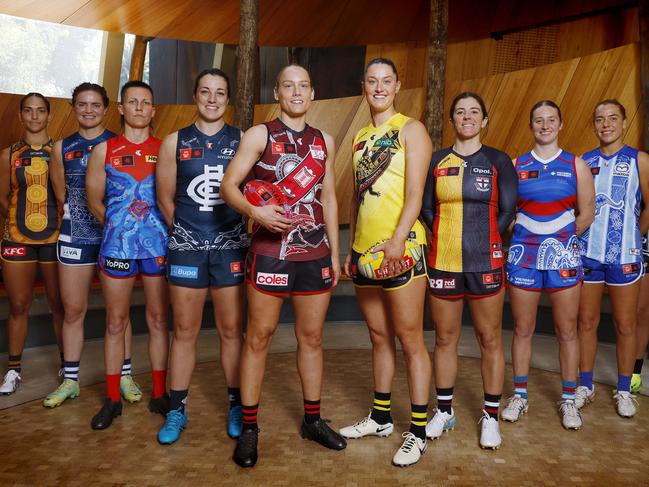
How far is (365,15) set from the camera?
6.92m

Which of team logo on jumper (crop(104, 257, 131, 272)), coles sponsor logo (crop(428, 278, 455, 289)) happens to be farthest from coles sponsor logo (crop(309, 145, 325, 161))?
Result: team logo on jumper (crop(104, 257, 131, 272))

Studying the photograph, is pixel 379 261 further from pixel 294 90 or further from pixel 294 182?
pixel 294 90

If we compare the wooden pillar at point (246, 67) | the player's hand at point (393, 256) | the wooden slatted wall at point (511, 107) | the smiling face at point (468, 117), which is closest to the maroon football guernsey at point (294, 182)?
the player's hand at point (393, 256)

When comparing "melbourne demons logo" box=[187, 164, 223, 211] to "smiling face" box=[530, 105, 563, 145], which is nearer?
"melbourne demons logo" box=[187, 164, 223, 211]

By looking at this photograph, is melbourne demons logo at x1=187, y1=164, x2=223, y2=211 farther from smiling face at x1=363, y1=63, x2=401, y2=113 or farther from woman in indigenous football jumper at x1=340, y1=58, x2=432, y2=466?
smiling face at x1=363, y1=63, x2=401, y2=113

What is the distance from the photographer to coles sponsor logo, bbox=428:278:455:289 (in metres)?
2.79

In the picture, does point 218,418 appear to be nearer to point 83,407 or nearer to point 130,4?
point 83,407

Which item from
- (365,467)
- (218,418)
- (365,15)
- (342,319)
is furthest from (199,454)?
(365,15)

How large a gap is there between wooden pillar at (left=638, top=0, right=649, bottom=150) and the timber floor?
2.18 m

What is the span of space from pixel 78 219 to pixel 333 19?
4541mm

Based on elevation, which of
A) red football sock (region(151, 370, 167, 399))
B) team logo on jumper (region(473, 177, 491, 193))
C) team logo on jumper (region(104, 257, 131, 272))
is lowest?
red football sock (region(151, 370, 167, 399))

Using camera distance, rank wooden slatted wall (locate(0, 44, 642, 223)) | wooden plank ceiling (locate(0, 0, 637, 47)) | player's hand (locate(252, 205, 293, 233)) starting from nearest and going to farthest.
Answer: player's hand (locate(252, 205, 293, 233)), wooden slatted wall (locate(0, 44, 642, 223)), wooden plank ceiling (locate(0, 0, 637, 47))

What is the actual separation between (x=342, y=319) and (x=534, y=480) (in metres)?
3.46

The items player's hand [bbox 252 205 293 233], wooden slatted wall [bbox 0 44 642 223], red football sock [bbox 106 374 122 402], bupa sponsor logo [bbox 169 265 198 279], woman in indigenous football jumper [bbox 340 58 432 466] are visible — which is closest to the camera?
player's hand [bbox 252 205 293 233]
